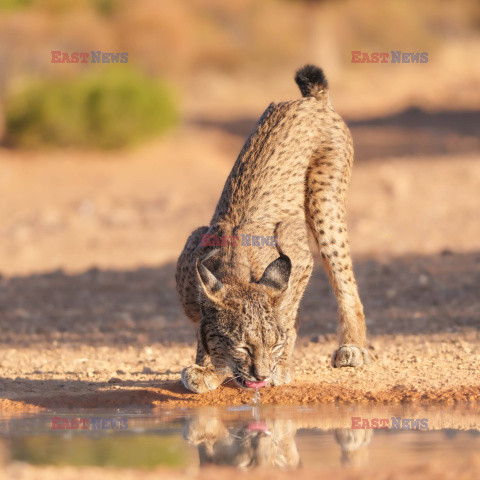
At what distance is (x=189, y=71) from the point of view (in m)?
43.3

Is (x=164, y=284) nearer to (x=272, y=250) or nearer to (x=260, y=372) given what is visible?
Result: (x=272, y=250)

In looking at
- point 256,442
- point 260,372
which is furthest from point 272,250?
point 256,442

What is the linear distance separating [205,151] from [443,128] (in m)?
7.70

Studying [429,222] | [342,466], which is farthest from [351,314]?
[429,222]

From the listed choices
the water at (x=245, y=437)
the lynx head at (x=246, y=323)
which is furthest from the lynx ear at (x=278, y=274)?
the water at (x=245, y=437)

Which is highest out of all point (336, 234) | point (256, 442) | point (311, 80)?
point (311, 80)

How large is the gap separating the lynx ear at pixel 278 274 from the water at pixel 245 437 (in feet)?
2.58

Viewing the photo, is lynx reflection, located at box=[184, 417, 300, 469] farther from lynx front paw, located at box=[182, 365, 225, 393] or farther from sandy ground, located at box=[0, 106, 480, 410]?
sandy ground, located at box=[0, 106, 480, 410]

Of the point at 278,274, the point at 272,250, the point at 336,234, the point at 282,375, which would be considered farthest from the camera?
the point at 336,234

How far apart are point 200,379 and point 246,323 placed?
915 millimetres

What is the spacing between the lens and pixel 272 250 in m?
6.91

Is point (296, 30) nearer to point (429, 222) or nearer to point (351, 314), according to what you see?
point (429, 222)

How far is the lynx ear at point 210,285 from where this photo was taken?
6.00m

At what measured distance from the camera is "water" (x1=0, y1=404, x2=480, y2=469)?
16.0ft
